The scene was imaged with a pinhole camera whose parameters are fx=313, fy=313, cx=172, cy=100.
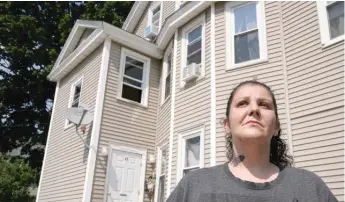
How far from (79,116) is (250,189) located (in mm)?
7443

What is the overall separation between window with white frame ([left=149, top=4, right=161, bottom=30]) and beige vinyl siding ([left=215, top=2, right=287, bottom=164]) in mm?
4282

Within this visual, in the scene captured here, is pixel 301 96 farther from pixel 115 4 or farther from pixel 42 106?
pixel 42 106

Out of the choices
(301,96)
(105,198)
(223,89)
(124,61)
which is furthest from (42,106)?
(301,96)

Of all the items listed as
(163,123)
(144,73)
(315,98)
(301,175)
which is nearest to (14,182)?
(144,73)

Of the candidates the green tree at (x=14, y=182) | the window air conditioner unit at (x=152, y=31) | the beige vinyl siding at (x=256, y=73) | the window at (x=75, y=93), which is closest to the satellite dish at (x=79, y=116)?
the window at (x=75, y=93)

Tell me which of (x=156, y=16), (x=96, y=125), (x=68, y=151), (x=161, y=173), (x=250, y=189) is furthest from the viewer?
(x=156, y=16)

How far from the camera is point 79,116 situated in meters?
8.16

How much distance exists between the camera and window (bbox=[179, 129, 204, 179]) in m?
6.86

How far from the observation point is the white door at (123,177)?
7836 mm

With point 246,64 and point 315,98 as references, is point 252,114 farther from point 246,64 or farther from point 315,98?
point 246,64

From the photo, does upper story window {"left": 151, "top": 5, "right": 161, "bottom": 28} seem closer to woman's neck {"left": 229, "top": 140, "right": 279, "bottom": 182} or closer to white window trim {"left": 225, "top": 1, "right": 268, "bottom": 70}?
white window trim {"left": 225, "top": 1, "right": 268, "bottom": 70}

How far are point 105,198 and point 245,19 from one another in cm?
546

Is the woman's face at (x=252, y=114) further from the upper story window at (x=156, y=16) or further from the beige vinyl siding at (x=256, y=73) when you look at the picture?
the upper story window at (x=156, y=16)

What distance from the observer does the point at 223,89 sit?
686 centimetres
